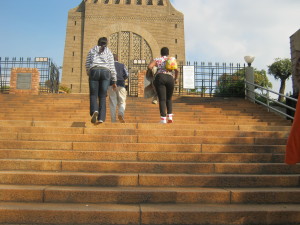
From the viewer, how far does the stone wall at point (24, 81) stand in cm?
1391

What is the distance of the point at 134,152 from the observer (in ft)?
15.5

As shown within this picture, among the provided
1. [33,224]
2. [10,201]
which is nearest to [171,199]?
[33,224]

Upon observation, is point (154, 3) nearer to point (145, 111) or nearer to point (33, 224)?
point (145, 111)

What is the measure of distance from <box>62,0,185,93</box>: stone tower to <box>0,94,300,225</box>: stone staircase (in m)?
25.1

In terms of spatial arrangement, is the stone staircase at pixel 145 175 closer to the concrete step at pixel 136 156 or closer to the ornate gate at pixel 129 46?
the concrete step at pixel 136 156

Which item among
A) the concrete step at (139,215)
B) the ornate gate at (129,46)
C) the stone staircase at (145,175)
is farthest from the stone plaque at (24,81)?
the ornate gate at (129,46)

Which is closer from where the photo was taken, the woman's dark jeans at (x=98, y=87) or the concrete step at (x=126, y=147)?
the concrete step at (x=126, y=147)

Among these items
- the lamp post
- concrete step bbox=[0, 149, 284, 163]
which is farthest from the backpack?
the lamp post

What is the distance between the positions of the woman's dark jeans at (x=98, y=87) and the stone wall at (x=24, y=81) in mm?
9072

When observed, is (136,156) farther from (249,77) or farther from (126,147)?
(249,77)

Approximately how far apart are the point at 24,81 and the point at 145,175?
1180 cm

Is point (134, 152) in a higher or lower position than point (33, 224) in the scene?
higher

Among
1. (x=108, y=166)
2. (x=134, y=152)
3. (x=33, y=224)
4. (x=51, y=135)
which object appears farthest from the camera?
(x=51, y=135)

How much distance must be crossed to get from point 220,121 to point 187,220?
6.09 meters
